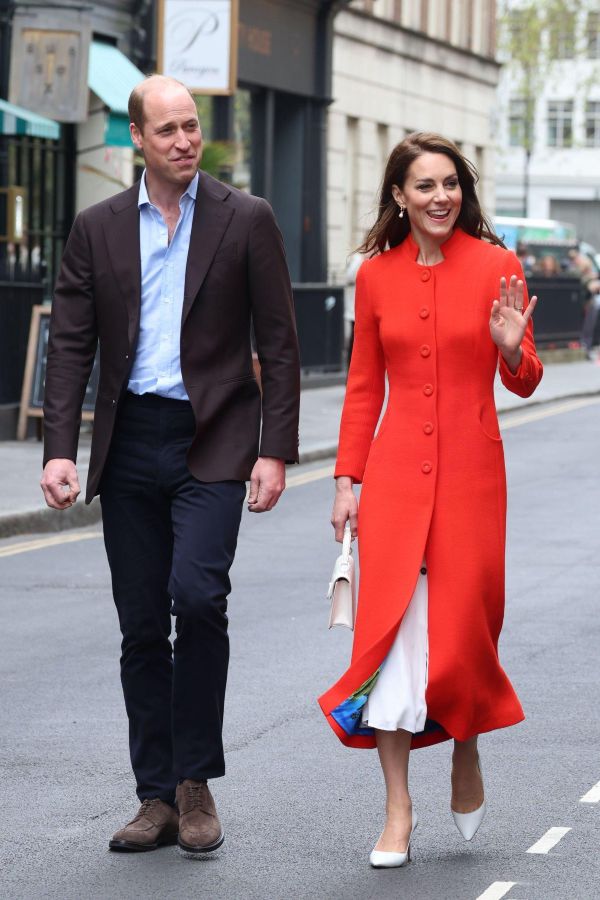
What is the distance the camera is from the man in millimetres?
5453

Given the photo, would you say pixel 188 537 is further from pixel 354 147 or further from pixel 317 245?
pixel 354 147

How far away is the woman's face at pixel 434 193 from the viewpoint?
531 cm

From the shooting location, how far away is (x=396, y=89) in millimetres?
37688

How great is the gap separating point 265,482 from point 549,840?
124 centimetres

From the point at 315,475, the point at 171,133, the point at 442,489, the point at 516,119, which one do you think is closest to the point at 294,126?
the point at 315,475

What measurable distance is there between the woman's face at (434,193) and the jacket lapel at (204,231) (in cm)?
52

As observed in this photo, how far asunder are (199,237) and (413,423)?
76 centimetres

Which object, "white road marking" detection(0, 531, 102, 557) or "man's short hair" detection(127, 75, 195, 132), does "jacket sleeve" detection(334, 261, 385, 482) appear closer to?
"man's short hair" detection(127, 75, 195, 132)

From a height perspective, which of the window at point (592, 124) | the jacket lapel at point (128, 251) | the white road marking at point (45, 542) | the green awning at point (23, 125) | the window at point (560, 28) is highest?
the window at point (560, 28)

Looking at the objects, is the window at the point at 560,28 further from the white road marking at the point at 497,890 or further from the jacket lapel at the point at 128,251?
the white road marking at the point at 497,890

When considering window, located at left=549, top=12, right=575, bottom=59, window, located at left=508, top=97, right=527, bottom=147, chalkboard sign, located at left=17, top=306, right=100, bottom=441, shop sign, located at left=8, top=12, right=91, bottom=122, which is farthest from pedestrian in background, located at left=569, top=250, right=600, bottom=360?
window, located at left=508, top=97, right=527, bottom=147

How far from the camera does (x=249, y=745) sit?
6938 mm

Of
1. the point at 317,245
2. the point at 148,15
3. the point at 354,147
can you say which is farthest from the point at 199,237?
the point at 354,147

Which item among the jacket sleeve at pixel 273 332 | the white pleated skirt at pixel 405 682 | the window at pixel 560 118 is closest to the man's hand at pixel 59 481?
the jacket sleeve at pixel 273 332
